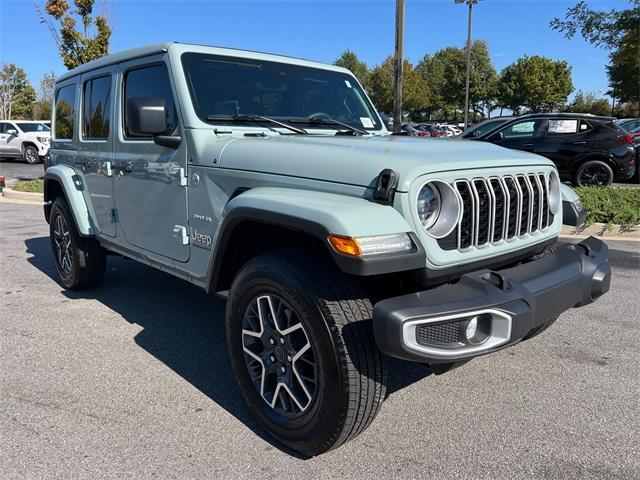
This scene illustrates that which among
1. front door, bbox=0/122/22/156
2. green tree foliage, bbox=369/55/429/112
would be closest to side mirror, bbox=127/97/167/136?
front door, bbox=0/122/22/156

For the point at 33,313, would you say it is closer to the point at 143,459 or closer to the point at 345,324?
the point at 143,459

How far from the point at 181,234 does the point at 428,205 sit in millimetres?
1674

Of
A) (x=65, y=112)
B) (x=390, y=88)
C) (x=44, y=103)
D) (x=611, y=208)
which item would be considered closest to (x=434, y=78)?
(x=390, y=88)

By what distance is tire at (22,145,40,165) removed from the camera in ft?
68.9

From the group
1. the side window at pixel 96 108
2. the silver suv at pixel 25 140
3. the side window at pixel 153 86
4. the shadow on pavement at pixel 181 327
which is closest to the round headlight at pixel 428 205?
the shadow on pavement at pixel 181 327

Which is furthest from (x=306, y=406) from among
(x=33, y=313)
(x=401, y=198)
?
(x=33, y=313)

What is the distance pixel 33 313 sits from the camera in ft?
15.4

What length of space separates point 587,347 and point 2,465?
145 inches

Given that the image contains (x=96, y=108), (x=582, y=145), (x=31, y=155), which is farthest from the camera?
(x=31, y=155)

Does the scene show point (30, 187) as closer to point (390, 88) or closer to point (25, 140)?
point (25, 140)

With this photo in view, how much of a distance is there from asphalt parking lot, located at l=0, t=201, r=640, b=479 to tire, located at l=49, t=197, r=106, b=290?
0.42m

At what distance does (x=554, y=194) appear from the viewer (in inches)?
123

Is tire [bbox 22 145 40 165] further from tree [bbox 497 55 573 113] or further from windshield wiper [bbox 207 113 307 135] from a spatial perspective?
tree [bbox 497 55 573 113]

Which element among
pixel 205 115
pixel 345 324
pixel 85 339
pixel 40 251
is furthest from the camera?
pixel 40 251
